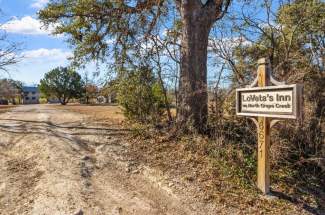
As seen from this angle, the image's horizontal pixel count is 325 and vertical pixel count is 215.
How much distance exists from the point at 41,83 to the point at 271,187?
159 ft

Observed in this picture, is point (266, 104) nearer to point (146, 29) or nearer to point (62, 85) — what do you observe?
point (146, 29)

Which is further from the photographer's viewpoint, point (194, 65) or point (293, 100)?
point (194, 65)

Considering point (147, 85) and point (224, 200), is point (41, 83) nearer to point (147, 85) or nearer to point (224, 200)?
point (147, 85)

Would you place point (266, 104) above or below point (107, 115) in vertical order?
above

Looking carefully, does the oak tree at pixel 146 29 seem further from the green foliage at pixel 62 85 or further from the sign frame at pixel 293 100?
the green foliage at pixel 62 85

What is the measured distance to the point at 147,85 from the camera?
8.73m

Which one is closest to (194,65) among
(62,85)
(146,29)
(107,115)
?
(146,29)

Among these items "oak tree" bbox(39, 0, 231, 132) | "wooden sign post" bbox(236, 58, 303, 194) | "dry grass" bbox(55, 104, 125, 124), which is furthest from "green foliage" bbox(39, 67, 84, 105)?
"wooden sign post" bbox(236, 58, 303, 194)

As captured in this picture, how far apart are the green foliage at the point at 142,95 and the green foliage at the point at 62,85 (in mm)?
39242

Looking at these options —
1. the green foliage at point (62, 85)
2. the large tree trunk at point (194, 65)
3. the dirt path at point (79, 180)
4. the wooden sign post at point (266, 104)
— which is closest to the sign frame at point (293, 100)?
the wooden sign post at point (266, 104)

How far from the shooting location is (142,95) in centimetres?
895

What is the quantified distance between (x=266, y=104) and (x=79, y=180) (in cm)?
307

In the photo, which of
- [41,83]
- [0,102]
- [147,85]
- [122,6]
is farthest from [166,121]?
[0,102]

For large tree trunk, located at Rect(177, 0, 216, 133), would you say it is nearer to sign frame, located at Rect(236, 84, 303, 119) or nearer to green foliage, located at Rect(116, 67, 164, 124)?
green foliage, located at Rect(116, 67, 164, 124)
